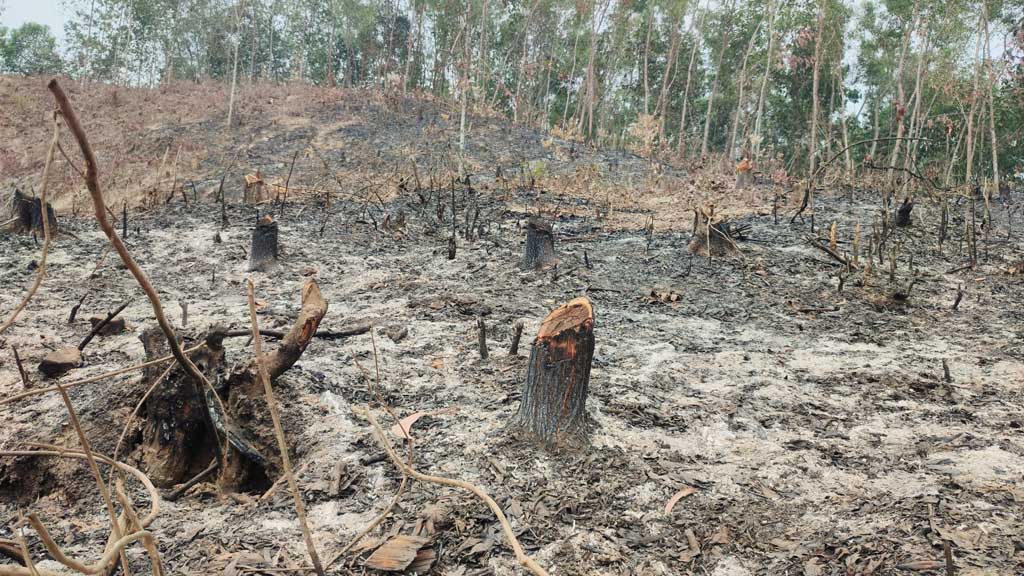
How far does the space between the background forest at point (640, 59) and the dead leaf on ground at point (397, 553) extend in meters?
14.7

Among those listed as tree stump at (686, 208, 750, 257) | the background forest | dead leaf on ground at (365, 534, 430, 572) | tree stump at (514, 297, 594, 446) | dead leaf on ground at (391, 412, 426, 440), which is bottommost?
dead leaf on ground at (365, 534, 430, 572)

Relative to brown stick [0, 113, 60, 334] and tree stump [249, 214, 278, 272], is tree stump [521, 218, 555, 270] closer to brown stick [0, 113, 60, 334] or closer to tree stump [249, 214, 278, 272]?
tree stump [249, 214, 278, 272]

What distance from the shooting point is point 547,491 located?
235 centimetres

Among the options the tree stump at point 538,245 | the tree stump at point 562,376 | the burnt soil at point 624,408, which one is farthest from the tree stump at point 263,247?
the tree stump at point 562,376

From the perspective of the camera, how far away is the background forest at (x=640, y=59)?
19.1 m

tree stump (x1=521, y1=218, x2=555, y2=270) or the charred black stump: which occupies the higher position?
the charred black stump

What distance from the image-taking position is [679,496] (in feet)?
7.69

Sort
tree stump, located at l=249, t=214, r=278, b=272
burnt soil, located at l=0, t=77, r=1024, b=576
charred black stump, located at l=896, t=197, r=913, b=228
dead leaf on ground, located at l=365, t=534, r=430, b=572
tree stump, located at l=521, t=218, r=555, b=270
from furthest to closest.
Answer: charred black stump, located at l=896, t=197, r=913, b=228 < tree stump, located at l=249, t=214, r=278, b=272 < tree stump, located at l=521, t=218, r=555, b=270 < burnt soil, located at l=0, t=77, r=1024, b=576 < dead leaf on ground, located at l=365, t=534, r=430, b=572

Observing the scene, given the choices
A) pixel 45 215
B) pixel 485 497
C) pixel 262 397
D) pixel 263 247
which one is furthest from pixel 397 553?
pixel 263 247

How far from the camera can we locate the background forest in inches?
753

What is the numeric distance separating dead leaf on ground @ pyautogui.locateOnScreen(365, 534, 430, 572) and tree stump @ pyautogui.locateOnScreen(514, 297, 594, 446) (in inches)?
33.0

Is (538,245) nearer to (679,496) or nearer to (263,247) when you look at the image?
(263,247)

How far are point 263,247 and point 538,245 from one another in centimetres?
291

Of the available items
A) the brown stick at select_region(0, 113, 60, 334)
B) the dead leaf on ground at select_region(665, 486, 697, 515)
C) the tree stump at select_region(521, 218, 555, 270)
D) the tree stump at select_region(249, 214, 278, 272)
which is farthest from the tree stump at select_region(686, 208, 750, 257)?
the brown stick at select_region(0, 113, 60, 334)
